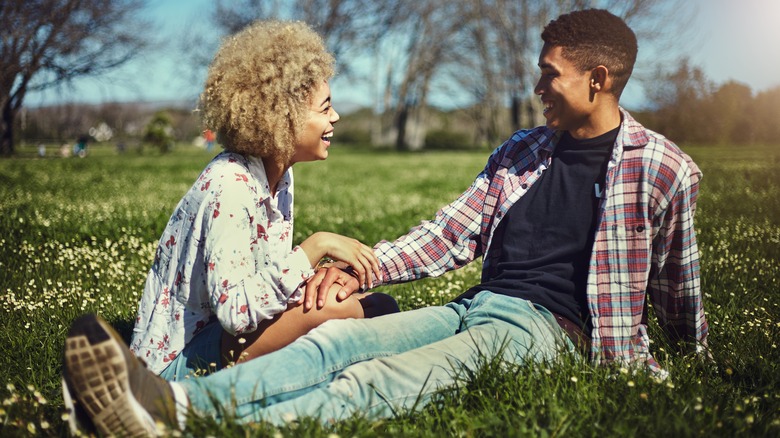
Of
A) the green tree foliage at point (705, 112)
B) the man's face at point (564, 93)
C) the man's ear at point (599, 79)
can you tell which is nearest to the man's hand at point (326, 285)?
the man's face at point (564, 93)

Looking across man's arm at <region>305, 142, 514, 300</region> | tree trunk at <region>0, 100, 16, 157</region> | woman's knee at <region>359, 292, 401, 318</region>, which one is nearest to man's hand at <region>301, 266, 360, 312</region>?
woman's knee at <region>359, 292, 401, 318</region>

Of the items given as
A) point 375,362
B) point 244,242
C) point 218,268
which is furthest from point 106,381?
point 375,362

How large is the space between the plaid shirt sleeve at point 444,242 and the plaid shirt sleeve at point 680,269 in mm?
1027

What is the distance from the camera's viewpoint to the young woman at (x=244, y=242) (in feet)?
9.57

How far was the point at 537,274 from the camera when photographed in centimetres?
345

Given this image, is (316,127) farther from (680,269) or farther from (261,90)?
(680,269)

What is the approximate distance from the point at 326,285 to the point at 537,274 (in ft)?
3.73

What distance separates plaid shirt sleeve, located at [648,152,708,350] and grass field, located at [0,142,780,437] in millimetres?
191

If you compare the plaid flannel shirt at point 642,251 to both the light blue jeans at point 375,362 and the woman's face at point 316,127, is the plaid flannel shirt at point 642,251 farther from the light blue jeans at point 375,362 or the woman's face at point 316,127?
the woman's face at point 316,127

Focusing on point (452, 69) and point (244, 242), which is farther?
point (452, 69)

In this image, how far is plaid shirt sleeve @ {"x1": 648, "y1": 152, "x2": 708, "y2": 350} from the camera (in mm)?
3307

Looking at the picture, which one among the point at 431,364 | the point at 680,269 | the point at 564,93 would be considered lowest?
the point at 431,364

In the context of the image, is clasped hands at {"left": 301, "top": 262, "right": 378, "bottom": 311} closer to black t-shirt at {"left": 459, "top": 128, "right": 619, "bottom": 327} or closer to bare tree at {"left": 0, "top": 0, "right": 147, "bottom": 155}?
black t-shirt at {"left": 459, "top": 128, "right": 619, "bottom": 327}

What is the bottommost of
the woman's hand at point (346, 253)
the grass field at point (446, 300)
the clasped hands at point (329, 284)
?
the grass field at point (446, 300)
